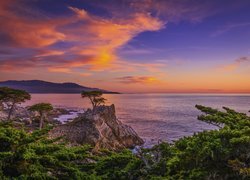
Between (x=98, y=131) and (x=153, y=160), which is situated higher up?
(x=153, y=160)

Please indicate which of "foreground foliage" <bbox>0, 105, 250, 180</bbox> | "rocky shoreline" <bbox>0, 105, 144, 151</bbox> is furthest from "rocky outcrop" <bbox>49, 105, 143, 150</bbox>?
"foreground foliage" <bbox>0, 105, 250, 180</bbox>

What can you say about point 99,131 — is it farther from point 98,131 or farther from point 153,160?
point 153,160

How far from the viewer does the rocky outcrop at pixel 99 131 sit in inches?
1254

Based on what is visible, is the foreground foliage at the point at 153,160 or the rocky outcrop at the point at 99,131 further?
the rocky outcrop at the point at 99,131

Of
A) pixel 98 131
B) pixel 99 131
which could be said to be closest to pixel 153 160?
pixel 98 131

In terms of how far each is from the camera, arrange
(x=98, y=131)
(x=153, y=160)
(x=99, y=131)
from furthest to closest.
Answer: (x=99, y=131)
(x=98, y=131)
(x=153, y=160)

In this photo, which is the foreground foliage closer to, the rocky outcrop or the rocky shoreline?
the rocky shoreline

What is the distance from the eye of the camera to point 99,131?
3338cm

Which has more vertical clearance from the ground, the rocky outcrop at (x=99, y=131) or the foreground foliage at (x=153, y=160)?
the foreground foliage at (x=153, y=160)

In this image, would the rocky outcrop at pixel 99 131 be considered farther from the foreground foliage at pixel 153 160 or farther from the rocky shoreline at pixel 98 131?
the foreground foliage at pixel 153 160

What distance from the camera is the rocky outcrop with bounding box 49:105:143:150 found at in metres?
31.9

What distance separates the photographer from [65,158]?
344 inches

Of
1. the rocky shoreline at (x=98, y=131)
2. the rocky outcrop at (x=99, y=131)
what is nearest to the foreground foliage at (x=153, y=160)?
the rocky shoreline at (x=98, y=131)

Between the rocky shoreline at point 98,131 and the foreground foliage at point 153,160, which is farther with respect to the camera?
the rocky shoreline at point 98,131
